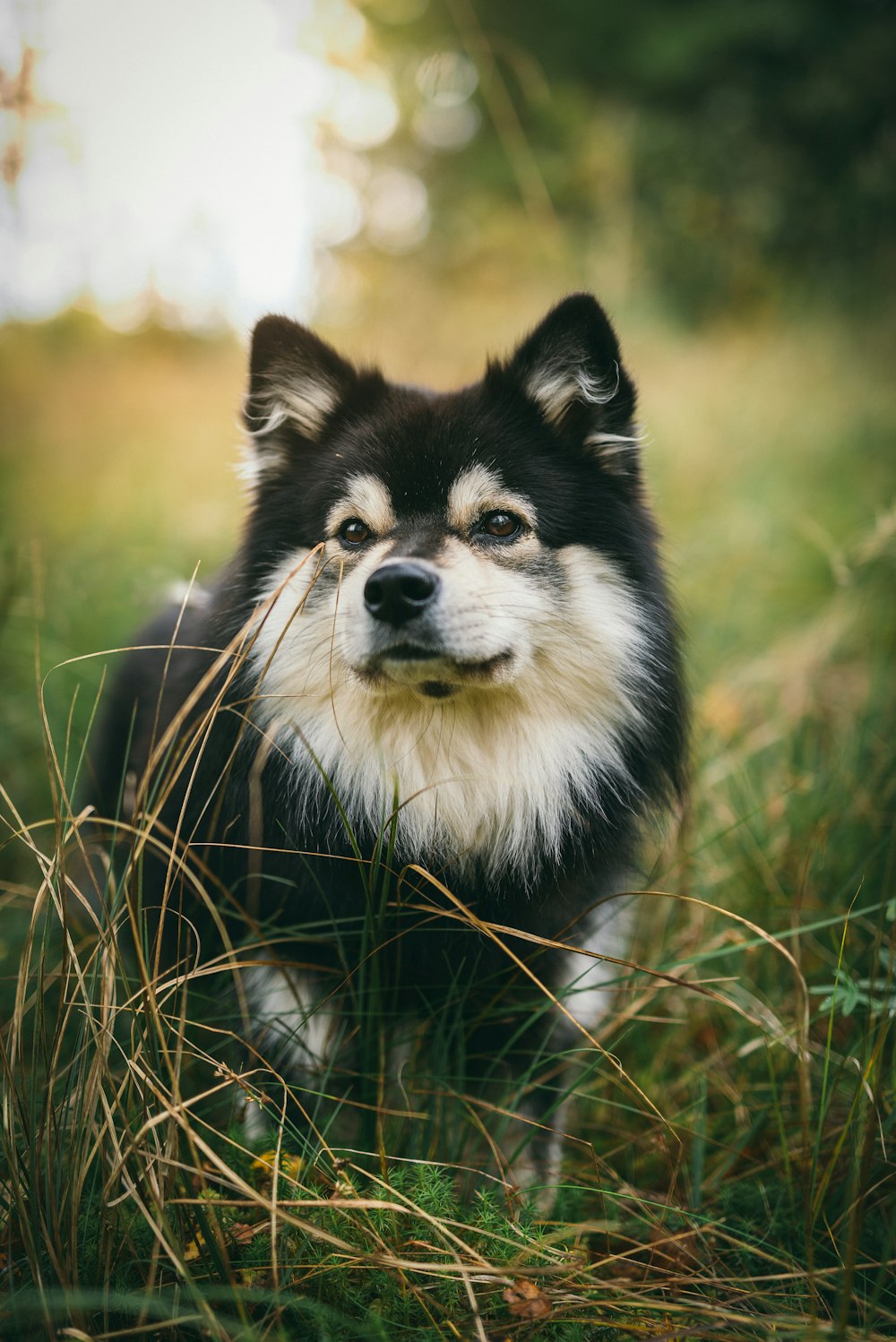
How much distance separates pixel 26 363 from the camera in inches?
281

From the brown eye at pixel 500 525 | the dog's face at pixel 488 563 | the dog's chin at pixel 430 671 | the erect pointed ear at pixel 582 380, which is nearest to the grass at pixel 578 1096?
the dog's face at pixel 488 563

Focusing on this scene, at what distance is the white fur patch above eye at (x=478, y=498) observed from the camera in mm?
2322

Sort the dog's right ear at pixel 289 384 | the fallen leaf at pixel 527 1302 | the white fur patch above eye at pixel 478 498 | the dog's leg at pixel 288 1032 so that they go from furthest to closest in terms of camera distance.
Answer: the dog's right ear at pixel 289 384 < the white fur patch above eye at pixel 478 498 < the dog's leg at pixel 288 1032 < the fallen leaf at pixel 527 1302

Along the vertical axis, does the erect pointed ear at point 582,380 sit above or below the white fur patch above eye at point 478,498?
above

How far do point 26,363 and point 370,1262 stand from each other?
762 cm

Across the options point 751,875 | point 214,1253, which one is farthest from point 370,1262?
point 751,875

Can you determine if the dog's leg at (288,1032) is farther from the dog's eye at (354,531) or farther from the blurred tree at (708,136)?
the blurred tree at (708,136)

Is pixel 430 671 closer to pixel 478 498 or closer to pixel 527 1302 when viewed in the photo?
pixel 478 498

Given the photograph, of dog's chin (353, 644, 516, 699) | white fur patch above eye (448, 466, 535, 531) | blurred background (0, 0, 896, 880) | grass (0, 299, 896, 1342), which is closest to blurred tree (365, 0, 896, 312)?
blurred background (0, 0, 896, 880)

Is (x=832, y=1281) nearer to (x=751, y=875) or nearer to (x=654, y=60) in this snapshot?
(x=751, y=875)

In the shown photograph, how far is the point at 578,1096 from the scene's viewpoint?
6.97 ft

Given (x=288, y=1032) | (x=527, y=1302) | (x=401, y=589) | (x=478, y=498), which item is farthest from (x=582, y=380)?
(x=527, y=1302)

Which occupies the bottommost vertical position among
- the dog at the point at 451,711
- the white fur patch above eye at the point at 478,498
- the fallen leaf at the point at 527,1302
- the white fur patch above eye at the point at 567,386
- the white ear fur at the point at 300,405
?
the fallen leaf at the point at 527,1302

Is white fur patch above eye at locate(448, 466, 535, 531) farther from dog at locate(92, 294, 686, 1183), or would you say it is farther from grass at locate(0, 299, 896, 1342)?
grass at locate(0, 299, 896, 1342)
